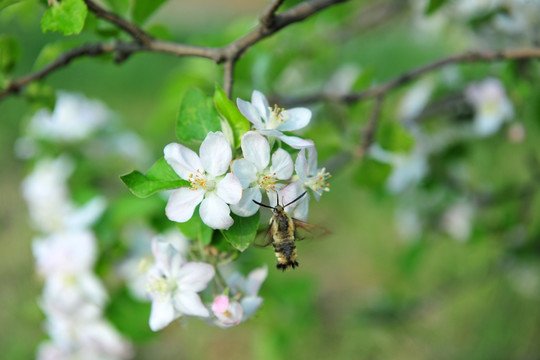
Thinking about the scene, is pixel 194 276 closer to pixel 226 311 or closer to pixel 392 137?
pixel 226 311

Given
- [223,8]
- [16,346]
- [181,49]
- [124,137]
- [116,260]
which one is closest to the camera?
[181,49]

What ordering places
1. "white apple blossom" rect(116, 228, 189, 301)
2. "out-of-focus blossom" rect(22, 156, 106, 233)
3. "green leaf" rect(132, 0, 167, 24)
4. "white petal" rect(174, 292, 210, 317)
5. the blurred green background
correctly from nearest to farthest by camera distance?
"white petal" rect(174, 292, 210, 317)
"green leaf" rect(132, 0, 167, 24)
"white apple blossom" rect(116, 228, 189, 301)
the blurred green background
"out-of-focus blossom" rect(22, 156, 106, 233)

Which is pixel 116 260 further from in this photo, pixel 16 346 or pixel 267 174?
pixel 16 346

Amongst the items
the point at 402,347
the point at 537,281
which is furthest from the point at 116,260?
the point at 537,281

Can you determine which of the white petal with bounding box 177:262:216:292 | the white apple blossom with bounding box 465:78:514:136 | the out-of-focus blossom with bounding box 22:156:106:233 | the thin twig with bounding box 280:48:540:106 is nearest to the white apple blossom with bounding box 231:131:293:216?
the white petal with bounding box 177:262:216:292

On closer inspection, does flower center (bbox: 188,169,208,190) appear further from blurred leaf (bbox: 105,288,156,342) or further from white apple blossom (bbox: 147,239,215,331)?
blurred leaf (bbox: 105,288,156,342)

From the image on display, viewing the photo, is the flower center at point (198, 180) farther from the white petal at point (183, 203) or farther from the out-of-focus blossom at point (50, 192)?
the out-of-focus blossom at point (50, 192)

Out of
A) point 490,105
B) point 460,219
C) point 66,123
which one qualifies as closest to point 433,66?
point 490,105
